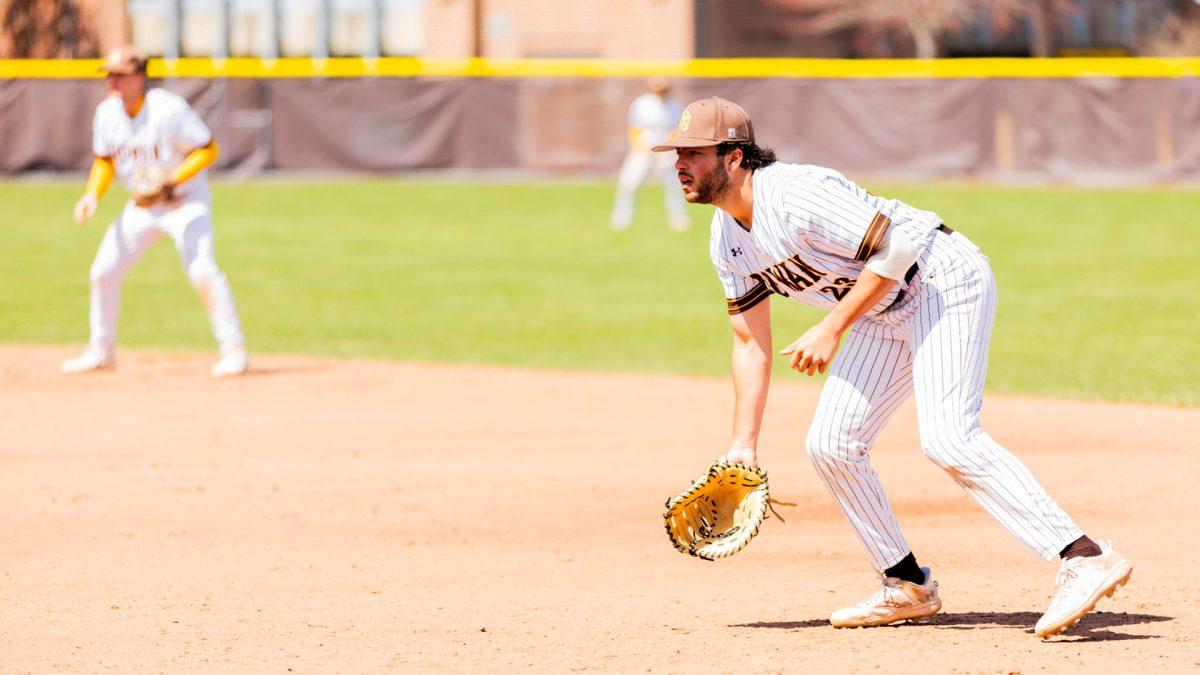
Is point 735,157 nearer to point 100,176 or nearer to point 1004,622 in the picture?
point 1004,622

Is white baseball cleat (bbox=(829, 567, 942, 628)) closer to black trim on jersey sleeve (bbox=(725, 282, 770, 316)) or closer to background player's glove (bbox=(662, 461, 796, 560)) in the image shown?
background player's glove (bbox=(662, 461, 796, 560))

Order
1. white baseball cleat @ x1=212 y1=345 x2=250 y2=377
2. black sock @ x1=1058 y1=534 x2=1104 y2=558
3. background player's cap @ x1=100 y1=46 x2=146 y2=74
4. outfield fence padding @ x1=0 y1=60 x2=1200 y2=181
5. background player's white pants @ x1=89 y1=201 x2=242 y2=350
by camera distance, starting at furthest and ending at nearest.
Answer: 1. outfield fence padding @ x1=0 y1=60 x2=1200 y2=181
2. white baseball cleat @ x1=212 y1=345 x2=250 y2=377
3. background player's white pants @ x1=89 y1=201 x2=242 y2=350
4. background player's cap @ x1=100 y1=46 x2=146 y2=74
5. black sock @ x1=1058 y1=534 x2=1104 y2=558

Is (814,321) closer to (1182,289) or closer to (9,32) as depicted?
(1182,289)

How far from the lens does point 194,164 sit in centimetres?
1043

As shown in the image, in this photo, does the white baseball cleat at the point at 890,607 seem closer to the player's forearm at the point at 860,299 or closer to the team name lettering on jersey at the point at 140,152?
the player's forearm at the point at 860,299

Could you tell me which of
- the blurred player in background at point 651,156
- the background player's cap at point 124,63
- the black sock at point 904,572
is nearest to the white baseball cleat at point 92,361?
the background player's cap at point 124,63

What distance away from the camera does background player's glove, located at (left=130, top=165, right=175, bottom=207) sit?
1048cm

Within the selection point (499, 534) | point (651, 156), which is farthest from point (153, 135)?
point (651, 156)

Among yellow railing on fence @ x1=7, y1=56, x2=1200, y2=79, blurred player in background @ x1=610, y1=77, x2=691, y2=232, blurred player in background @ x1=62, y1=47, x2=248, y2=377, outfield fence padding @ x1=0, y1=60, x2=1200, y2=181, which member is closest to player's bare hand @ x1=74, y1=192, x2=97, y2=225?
blurred player in background @ x1=62, y1=47, x2=248, y2=377

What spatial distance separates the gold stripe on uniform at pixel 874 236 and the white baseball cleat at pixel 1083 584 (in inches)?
43.5

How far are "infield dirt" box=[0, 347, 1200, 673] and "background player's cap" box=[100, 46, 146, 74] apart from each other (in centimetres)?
202

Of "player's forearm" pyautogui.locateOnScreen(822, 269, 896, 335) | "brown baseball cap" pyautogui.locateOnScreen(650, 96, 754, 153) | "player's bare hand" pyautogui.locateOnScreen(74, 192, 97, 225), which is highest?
"brown baseball cap" pyautogui.locateOnScreen(650, 96, 754, 153)

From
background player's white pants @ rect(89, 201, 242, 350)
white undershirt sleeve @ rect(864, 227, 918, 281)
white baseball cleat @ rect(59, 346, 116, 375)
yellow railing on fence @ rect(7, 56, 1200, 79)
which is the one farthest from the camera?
yellow railing on fence @ rect(7, 56, 1200, 79)

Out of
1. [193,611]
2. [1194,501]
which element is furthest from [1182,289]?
[193,611]
